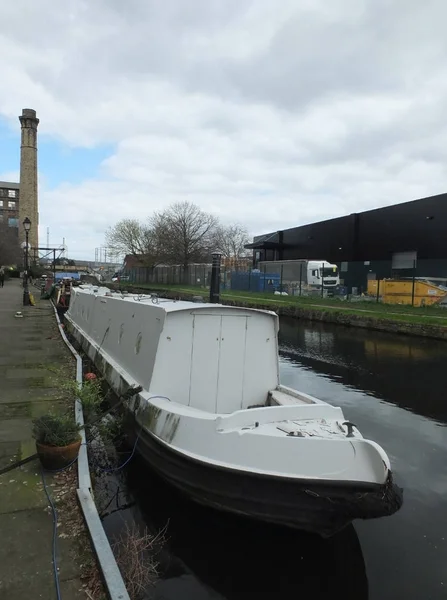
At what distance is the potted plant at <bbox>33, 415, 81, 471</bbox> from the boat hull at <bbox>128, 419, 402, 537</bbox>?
110cm

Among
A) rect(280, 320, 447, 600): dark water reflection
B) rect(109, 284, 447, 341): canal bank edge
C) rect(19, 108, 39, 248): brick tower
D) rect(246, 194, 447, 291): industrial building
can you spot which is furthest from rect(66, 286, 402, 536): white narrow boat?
rect(19, 108, 39, 248): brick tower

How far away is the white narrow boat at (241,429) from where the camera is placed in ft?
13.0

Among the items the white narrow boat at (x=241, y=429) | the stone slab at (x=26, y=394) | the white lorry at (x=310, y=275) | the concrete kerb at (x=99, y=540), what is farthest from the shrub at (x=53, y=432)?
the white lorry at (x=310, y=275)

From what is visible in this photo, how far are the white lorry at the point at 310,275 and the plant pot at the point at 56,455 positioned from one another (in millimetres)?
32030

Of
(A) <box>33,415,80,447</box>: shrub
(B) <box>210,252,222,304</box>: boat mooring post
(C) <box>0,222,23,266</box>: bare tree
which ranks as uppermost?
(C) <box>0,222,23,266</box>: bare tree

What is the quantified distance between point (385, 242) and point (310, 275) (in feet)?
22.0

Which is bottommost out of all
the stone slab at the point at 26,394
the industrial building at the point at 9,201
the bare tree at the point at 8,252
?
the stone slab at the point at 26,394

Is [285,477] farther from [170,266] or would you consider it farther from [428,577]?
[170,266]

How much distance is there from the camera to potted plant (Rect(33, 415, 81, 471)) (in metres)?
4.38

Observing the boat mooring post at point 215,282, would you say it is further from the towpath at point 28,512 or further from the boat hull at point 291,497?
the boat hull at point 291,497

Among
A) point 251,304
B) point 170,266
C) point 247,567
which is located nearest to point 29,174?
point 170,266

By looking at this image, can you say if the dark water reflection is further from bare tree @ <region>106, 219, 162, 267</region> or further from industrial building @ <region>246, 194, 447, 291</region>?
bare tree @ <region>106, 219, 162, 267</region>

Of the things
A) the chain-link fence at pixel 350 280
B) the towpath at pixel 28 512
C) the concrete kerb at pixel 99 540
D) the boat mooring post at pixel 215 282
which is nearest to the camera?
the concrete kerb at pixel 99 540

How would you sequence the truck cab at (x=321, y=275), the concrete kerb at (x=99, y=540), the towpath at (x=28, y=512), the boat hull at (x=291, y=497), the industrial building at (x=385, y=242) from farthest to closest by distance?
the truck cab at (x=321, y=275)
the industrial building at (x=385, y=242)
the boat hull at (x=291, y=497)
the towpath at (x=28, y=512)
the concrete kerb at (x=99, y=540)
